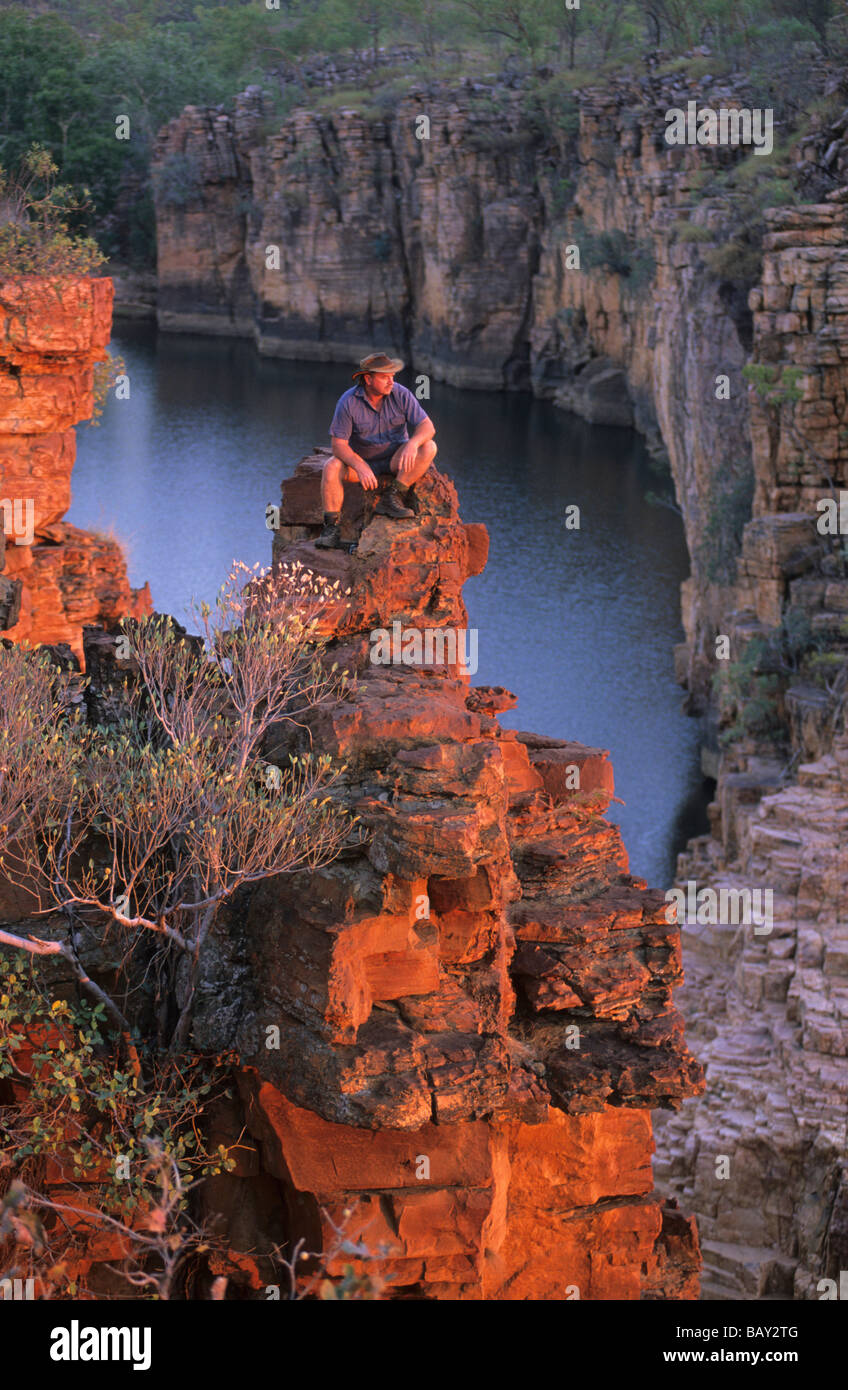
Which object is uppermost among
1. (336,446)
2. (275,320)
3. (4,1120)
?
(275,320)

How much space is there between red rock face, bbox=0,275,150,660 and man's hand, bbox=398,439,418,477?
41.4ft

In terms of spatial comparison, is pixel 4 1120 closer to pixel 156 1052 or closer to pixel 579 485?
pixel 156 1052

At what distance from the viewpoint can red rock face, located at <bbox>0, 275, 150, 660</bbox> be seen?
85.9 feet

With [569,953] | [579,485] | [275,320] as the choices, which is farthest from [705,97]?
[569,953]

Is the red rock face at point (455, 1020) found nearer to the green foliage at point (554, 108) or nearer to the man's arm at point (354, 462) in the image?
the man's arm at point (354, 462)

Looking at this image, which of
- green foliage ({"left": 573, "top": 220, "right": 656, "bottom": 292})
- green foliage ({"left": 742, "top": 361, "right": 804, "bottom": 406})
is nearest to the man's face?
green foliage ({"left": 742, "top": 361, "right": 804, "bottom": 406})

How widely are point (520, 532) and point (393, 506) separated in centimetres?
3074

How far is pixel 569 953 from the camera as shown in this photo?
12875 millimetres

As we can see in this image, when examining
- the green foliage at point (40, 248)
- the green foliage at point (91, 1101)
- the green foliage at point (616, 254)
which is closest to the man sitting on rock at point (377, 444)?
the green foliage at point (91, 1101)

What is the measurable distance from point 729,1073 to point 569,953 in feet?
22.5

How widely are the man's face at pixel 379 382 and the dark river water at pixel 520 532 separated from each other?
16.5 metres

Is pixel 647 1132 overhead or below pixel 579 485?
below

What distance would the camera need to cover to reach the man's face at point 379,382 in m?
14.3
